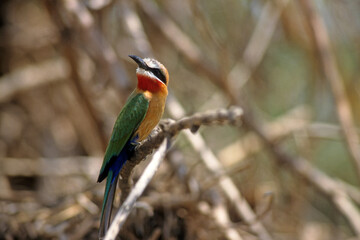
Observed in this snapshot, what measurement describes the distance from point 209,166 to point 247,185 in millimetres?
491

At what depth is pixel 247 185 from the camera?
3691mm

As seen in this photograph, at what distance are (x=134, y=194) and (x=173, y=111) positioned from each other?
1984mm

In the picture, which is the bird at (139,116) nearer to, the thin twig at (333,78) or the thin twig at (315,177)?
the thin twig at (315,177)

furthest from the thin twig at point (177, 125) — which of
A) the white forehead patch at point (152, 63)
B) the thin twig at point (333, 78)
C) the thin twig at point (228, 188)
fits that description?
the thin twig at point (333, 78)

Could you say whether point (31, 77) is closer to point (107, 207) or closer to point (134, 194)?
point (107, 207)

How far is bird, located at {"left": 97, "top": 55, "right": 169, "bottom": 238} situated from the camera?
86.0 inches

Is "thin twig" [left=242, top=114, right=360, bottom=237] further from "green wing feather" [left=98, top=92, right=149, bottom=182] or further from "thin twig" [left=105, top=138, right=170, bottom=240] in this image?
"thin twig" [left=105, top=138, right=170, bottom=240]

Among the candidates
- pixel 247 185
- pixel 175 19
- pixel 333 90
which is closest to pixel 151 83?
pixel 247 185

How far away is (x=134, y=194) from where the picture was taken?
1.53 m

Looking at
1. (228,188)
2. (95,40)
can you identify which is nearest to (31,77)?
(95,40)

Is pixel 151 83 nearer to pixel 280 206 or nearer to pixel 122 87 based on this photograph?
pixel 122 87

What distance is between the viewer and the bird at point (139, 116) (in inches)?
86.0

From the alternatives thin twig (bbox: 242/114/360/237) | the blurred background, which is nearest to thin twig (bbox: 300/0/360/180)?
the blurred background

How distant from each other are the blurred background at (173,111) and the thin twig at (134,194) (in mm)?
1031
